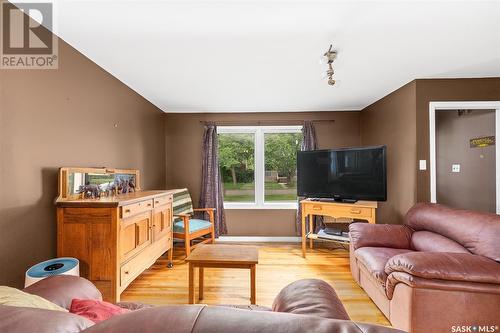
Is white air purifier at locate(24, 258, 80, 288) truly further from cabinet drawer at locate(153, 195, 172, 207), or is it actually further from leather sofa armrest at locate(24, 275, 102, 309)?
cabinet drawer at locate(153, 195, 172, 207)

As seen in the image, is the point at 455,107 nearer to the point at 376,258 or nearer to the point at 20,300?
the point at 376,258

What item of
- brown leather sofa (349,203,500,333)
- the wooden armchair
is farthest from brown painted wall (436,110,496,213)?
the wooden armchair

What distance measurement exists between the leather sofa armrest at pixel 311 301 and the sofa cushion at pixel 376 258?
1.07m

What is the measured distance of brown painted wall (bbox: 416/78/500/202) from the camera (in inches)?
101

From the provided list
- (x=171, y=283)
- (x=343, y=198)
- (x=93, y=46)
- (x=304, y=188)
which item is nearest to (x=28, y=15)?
(x=93, y=46)

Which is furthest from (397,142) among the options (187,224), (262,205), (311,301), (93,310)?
(93,310)

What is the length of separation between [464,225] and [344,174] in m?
1.40

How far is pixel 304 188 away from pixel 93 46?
3.00 meters

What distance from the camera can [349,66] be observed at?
2.29 m

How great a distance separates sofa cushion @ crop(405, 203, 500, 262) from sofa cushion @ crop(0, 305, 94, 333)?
7.89 feet


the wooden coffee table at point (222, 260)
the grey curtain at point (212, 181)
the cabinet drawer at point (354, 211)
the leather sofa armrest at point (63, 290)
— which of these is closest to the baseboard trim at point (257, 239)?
the grey curtain at point (212, 181)

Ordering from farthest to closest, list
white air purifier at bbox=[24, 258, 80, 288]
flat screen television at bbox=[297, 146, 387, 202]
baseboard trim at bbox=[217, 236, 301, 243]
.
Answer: baseboard trim at bbox=[217, 236, 301, 243] → flat screen television at bbox=[297, 146, 387, 202] → white air purifier at bbox=[24, 258, 80, 288]

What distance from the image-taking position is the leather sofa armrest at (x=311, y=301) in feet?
2.86

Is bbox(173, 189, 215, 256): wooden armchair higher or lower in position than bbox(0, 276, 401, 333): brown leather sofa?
lower
